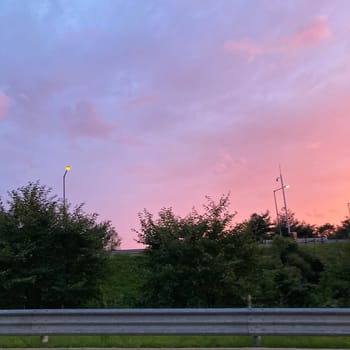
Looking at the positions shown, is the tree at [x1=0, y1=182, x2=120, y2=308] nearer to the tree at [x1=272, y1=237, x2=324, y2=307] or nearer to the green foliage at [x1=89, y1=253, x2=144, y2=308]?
the green foliage at [x1=89, y1=253, x2=144, y2=308]

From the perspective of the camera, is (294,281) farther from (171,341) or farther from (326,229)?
(326,229)

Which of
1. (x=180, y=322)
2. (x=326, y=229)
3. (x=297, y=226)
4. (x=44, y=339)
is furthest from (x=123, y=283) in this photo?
(x=326, y=229)

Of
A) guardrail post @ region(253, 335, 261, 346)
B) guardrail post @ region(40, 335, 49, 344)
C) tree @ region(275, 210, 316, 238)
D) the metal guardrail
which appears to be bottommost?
guardrail post @ region(253, 335, 261, 346)

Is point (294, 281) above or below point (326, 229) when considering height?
below

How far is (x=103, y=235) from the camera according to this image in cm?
1516

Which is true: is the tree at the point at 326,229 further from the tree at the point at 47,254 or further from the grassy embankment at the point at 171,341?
the grassy embankment at the point at 171,341

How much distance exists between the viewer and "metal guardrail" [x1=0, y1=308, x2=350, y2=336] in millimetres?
6566

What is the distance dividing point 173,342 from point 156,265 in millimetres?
6583

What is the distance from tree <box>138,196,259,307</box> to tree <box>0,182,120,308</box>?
1.98 meters

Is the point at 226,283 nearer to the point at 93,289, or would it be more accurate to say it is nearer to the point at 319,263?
the point at 93,289

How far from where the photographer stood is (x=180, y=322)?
6891 millimetres

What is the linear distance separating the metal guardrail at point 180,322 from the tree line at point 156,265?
20.2 ft

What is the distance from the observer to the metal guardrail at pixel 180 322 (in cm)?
657

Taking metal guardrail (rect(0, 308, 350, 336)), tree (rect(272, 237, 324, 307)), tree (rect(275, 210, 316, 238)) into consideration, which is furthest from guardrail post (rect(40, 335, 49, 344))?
tree (rect(275, 210, 316, 238))
